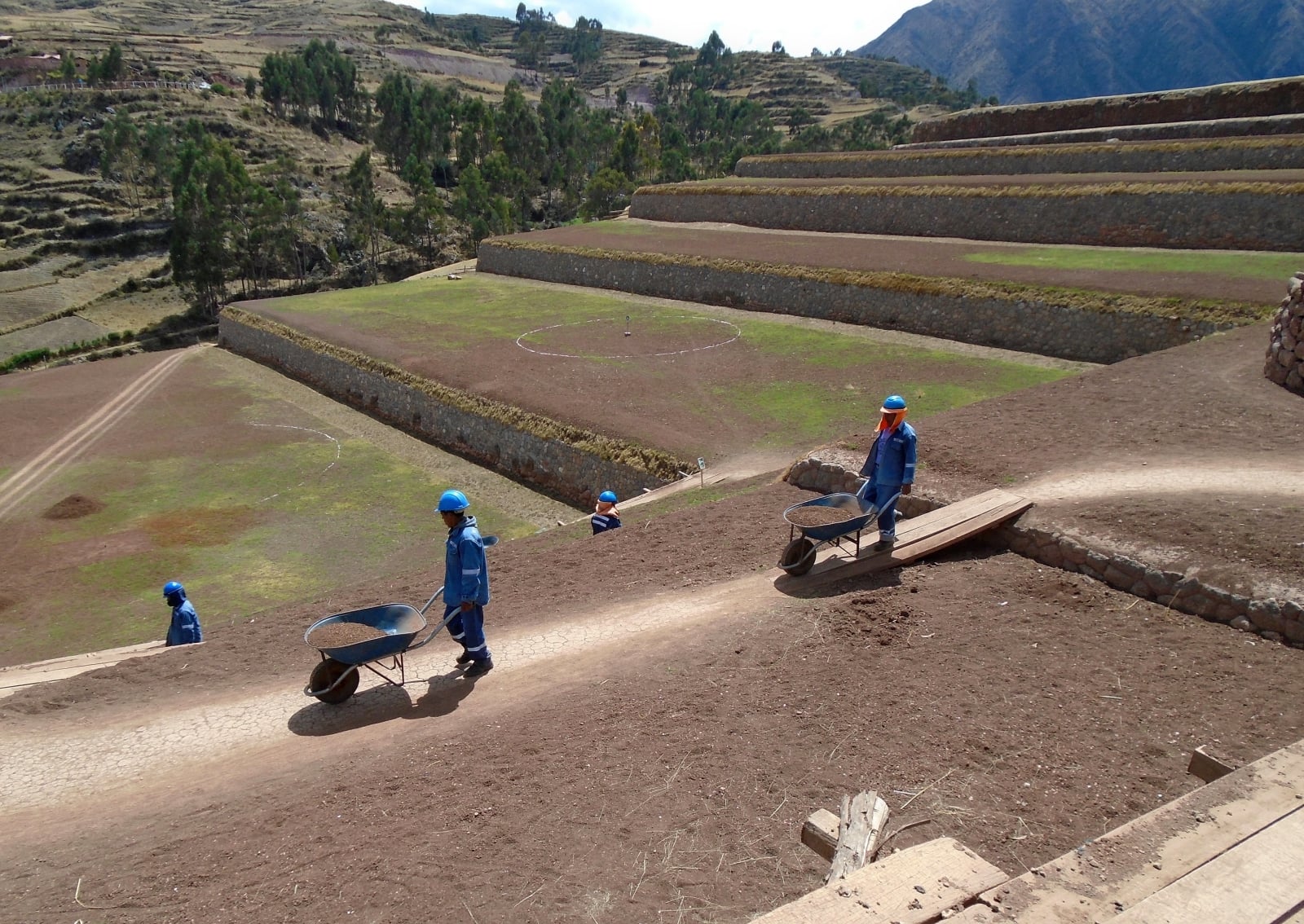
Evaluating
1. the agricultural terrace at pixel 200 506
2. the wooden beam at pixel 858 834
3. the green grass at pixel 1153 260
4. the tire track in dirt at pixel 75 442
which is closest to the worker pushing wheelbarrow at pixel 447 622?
the wooden beam at pixel 858 834

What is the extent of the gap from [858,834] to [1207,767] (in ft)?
7.79

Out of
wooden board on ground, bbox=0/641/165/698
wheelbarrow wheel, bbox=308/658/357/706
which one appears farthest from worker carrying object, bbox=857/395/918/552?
wooden board on ground, bbox=0/641/165/698

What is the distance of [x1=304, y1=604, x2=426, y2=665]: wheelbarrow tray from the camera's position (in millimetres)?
7129

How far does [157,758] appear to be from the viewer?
23.4ft

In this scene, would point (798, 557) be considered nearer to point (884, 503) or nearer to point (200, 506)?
point (884, 503)

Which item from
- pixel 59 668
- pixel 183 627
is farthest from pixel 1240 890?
pixel 59 668

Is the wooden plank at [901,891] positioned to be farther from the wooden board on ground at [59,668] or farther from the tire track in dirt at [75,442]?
the tire track in dirt at [75,442]

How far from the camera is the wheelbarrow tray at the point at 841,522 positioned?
8.54 metres

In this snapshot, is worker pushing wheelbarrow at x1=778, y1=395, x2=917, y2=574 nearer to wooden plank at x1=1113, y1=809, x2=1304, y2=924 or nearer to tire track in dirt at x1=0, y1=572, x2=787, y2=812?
tire track in dirt at x1=0, y1=572, x2=787, y2=812

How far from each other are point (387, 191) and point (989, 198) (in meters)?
66.3

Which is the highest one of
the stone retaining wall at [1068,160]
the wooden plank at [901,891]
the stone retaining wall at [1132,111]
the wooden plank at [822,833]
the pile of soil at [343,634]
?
the stone retaining wall at [1132,111]

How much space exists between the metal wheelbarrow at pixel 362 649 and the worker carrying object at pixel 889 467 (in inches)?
165

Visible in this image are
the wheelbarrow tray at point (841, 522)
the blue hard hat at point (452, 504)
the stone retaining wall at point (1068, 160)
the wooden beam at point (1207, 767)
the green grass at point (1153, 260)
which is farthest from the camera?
the stone retaining wall at point (1068, 160)

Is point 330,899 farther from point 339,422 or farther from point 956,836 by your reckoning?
point 339,422
